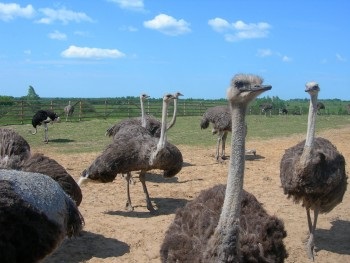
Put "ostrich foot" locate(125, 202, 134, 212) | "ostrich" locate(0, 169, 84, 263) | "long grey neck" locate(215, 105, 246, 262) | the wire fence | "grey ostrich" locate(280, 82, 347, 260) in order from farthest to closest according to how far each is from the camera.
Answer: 1. the wire fence
2. "ostrich foot" locate(125, 202, 134, 212)
3. "grey ostrich" locate(280, 82, 347, 260)
4. "ostrich" locate(0, 169, 84, 263)
5. "long grey neck" locate(215, 105, 246, 262)

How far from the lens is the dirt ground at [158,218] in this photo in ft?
17.4

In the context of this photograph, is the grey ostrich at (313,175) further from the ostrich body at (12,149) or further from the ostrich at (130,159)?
the ostrich body at (12,149)

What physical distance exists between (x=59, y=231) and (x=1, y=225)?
1.64 ft

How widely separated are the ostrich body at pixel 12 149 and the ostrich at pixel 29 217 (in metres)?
1.66

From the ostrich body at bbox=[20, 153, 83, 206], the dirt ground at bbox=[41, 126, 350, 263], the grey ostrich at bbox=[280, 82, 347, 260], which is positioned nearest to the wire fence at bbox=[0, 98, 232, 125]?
the dirt ground at bbox=[41, 126, 350, 263]

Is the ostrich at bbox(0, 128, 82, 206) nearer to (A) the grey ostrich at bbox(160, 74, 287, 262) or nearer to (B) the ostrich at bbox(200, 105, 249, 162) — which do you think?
(A) the grey ostrich at bbox(160, 74, 287, 262)

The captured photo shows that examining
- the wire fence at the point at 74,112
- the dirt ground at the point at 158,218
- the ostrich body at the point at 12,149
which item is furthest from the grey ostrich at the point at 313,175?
the wire fence at the point at 74,112

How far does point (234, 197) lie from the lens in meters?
3.01

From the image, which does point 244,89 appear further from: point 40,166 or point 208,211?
point 40,166

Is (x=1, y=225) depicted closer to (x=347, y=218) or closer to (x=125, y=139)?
(x=125, y=139)

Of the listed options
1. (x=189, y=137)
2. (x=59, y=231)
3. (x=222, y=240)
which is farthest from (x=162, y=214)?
(x=189, y=137)

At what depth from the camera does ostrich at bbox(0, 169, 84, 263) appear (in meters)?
3.08

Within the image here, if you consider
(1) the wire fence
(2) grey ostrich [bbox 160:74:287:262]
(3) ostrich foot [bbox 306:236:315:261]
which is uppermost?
(1) the wire fence

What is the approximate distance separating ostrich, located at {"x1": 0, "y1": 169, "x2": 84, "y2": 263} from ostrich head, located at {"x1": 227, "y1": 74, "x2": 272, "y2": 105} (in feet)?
5.00
